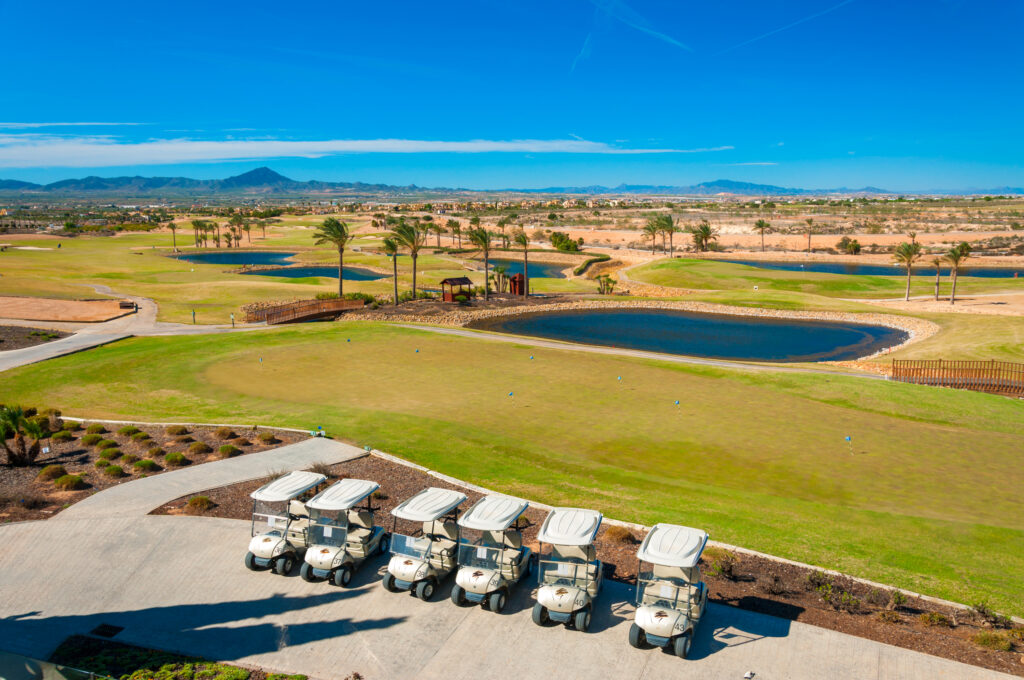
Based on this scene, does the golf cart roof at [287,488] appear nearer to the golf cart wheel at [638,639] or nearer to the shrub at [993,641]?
the golf cart wheel at [638,639]

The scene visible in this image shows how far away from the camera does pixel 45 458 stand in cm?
2488

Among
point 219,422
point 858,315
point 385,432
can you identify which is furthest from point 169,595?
point 858,315

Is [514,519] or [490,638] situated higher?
[514,519]

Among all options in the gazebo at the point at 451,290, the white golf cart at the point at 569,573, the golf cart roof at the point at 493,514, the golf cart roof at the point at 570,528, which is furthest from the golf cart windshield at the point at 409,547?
A: the gazebo at the point at 451,290

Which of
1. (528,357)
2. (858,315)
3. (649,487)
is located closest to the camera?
(649,487)

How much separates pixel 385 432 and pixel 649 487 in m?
11.3

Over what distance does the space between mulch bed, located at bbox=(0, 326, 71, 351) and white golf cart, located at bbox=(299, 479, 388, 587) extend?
42145mm

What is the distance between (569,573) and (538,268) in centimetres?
11479

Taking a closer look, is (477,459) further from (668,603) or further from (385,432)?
(668,603)

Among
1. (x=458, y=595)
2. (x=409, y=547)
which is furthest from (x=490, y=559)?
(x=409, y=547)

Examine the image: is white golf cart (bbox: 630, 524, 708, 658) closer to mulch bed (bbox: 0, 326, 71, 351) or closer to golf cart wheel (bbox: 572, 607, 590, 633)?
golf cart wheel (bbox: 572, 607, 590, 633)

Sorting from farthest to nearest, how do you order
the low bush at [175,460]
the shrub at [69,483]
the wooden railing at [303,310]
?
1. the wooden railing at [303,310]
2. the low bush at [175,460]
3. the shrub at [69,483]

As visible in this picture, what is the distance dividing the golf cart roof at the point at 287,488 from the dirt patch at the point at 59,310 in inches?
1992

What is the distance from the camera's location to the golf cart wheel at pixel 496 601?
566 inches
